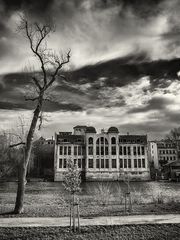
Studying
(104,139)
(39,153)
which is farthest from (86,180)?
(39,153)

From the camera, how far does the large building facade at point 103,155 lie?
8238cm

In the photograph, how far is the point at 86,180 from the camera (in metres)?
80.6

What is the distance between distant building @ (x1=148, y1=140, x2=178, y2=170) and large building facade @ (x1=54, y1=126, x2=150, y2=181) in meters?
28.2

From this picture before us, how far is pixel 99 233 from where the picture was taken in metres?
8.27

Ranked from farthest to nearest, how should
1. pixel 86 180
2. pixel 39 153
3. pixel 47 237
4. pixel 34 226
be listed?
pixel 39 153, pixel 86 180, pixel 34 226, pixel 47 237

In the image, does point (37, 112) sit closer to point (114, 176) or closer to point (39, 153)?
point (114, 176)

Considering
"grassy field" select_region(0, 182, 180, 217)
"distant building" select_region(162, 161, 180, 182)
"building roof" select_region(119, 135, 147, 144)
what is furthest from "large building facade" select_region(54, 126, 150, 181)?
"grassy field" select_region(0, 182, 180, 217)

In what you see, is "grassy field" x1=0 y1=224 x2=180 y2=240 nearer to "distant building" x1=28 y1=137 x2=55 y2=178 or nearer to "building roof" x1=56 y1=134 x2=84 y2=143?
"building roof" x1=56 y1=134 x2=84 y2=143

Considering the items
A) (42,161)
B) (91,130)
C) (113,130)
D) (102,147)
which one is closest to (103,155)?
(102,147)

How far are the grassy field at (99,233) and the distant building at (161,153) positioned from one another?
107276mm

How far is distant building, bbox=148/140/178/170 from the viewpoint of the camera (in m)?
113

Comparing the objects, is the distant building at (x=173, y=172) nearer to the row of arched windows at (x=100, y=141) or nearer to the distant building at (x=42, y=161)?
the row of arched windows at (x=100, y=141)

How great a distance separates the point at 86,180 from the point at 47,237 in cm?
7443

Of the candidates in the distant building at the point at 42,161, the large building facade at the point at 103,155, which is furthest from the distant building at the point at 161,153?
the distant building at the point at 42,161
